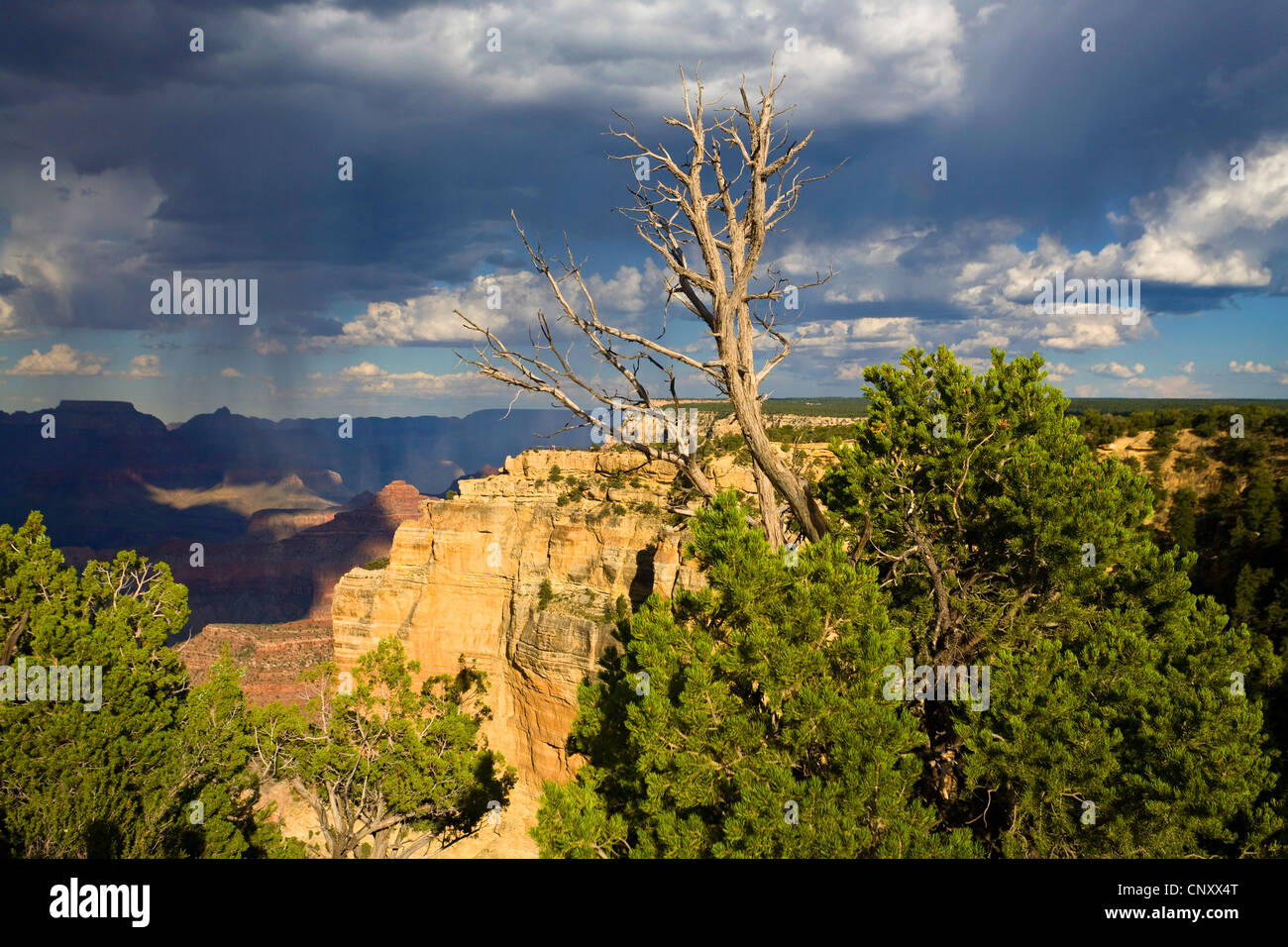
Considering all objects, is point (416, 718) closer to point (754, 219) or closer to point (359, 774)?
point (359, 774)

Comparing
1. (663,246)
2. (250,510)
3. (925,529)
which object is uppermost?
(663,246)

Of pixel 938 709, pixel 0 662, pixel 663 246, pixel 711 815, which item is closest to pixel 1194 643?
pixel 938 709

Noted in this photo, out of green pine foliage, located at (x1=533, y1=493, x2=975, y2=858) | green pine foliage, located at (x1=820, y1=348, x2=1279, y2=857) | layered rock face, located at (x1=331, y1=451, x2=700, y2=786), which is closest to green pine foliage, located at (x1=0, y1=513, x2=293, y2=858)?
green pine foliage, located at (x1=533, y1=493, x2=975, y2=858)

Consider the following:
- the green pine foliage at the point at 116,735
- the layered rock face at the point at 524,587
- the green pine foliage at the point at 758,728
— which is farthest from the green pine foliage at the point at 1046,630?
the green pine foliage at the point at 116,735

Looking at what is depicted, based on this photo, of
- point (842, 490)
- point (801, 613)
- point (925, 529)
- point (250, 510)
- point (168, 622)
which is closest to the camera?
point (801, 613)

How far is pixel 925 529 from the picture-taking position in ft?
47.0

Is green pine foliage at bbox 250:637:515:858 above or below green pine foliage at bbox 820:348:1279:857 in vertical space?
below

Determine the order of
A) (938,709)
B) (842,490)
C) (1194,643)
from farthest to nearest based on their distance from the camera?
(842,490), (938,709), (1194,643)

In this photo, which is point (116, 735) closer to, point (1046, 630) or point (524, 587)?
point (524, 587)

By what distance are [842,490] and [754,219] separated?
7.77m

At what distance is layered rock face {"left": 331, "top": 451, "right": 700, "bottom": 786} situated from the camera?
29.9m

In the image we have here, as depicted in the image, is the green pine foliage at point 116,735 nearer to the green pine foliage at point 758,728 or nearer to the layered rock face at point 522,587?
the green pine foliage at point 758,728

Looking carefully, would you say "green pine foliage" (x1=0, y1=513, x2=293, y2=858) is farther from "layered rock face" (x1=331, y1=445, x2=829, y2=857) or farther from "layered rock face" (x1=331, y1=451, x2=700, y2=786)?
"layered rock face" (x1=331, y1=451, x2=700, y2=786)

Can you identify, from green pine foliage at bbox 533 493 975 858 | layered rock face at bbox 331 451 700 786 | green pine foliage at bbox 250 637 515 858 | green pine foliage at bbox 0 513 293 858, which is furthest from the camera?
layered rock face at bbox 331 451 700 786
